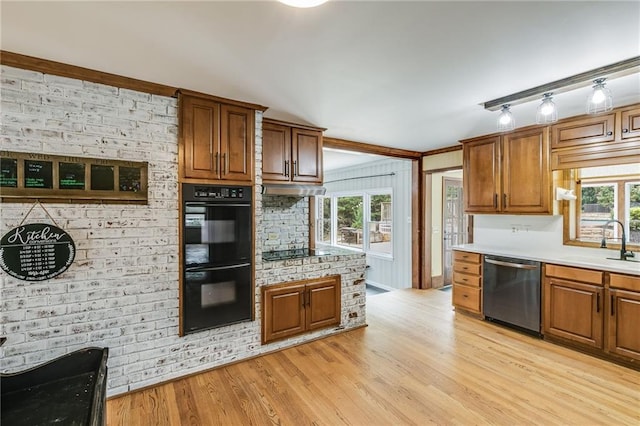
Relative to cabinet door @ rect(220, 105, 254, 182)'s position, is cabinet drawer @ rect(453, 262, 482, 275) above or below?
below

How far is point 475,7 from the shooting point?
61.2 inches

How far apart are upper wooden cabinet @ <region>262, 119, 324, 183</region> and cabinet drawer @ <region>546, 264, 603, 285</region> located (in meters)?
2.74

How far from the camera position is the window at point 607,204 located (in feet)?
10.8

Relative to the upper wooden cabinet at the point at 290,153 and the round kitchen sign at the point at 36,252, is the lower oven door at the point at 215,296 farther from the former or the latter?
the upper wooden cabinet at the point at 290,153

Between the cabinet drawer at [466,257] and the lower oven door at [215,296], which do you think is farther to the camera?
the cabinet drawer at [466,257]

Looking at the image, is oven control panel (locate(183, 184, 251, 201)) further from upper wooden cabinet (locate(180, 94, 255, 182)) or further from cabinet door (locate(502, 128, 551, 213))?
cabinet door (locate(502, 128, 551, 213))

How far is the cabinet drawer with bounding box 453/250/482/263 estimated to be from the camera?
13.3ft

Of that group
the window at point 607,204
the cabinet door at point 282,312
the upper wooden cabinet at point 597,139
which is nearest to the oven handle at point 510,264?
the window at point 607,204

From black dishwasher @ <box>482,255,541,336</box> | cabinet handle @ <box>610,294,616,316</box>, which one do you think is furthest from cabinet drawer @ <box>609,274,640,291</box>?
black dishwasher @ <box>482,255,541,336</box>

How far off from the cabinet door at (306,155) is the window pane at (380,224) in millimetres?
2942

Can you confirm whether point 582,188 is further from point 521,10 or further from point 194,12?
point 194,12

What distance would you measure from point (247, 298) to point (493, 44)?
2.77m

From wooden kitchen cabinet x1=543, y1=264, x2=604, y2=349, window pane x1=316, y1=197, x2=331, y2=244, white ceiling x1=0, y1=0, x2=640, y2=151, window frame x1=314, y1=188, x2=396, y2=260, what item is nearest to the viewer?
white ceiling x1=0, y1=0, x2=640, y2=151

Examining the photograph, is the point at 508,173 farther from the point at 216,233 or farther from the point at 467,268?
the point at 216,233
